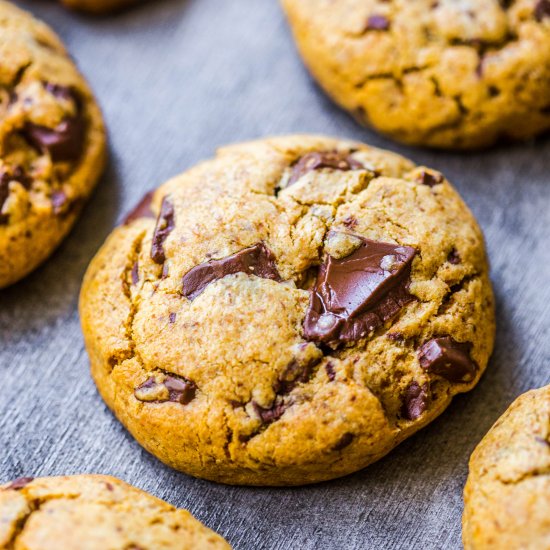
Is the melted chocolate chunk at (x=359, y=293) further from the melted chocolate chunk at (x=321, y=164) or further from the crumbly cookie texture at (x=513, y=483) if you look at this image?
the crumbly cookie texture at (x=513, y=483)

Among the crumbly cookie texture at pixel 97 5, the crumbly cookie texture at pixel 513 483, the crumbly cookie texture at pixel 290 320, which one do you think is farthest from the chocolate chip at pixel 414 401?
the crumbly cookie texture at pixel 97 5

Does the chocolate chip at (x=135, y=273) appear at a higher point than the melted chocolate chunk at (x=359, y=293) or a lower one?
higher

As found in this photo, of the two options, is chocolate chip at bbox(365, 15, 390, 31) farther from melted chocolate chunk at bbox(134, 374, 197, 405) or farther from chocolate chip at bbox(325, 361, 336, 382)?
melted chocolate chunk at bbox(134, 374, 197, 405)

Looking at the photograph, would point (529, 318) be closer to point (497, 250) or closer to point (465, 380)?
point (497, 250)

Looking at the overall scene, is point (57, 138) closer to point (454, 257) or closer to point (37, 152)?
point (37, 152)

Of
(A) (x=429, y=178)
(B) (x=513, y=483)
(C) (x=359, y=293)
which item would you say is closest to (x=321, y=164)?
(A) (x=429, y=178)
